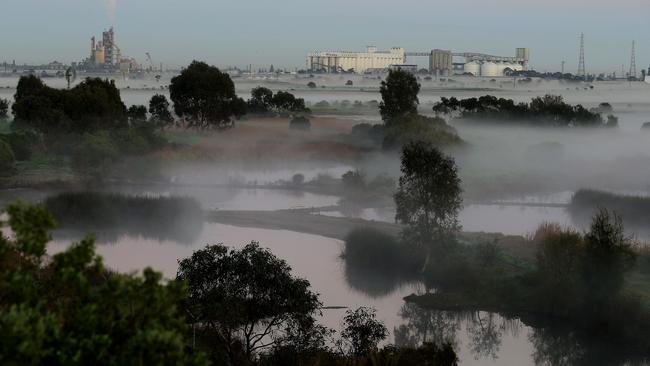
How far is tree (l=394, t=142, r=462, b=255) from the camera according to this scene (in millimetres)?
27828

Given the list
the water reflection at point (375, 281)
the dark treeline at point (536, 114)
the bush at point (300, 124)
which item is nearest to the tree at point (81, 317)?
the water reflection at point (375, 281)

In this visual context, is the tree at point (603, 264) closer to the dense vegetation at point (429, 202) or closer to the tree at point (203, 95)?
the dense vegetation at point (429, 202)

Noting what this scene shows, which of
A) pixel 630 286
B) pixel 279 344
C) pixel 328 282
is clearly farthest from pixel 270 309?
pixel 630 286

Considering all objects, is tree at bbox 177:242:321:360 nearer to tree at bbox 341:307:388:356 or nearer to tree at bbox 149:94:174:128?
tree at bbox 341:307:388:356

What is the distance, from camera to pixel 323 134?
6906cm

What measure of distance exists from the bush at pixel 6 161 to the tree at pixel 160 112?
20286mm

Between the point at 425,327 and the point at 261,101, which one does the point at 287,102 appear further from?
the point at 425,327

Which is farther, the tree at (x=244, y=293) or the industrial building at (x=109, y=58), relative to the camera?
the industrial building at (x=109, y=58)

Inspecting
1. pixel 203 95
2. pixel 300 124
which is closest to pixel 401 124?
pixel 203 95

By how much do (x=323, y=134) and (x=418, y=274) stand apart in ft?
140

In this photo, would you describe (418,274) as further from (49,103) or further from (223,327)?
(49,103)

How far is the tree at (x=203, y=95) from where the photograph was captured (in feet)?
209

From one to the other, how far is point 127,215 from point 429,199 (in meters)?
14.3

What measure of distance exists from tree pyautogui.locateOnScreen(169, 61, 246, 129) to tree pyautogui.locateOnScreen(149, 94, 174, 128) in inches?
103
